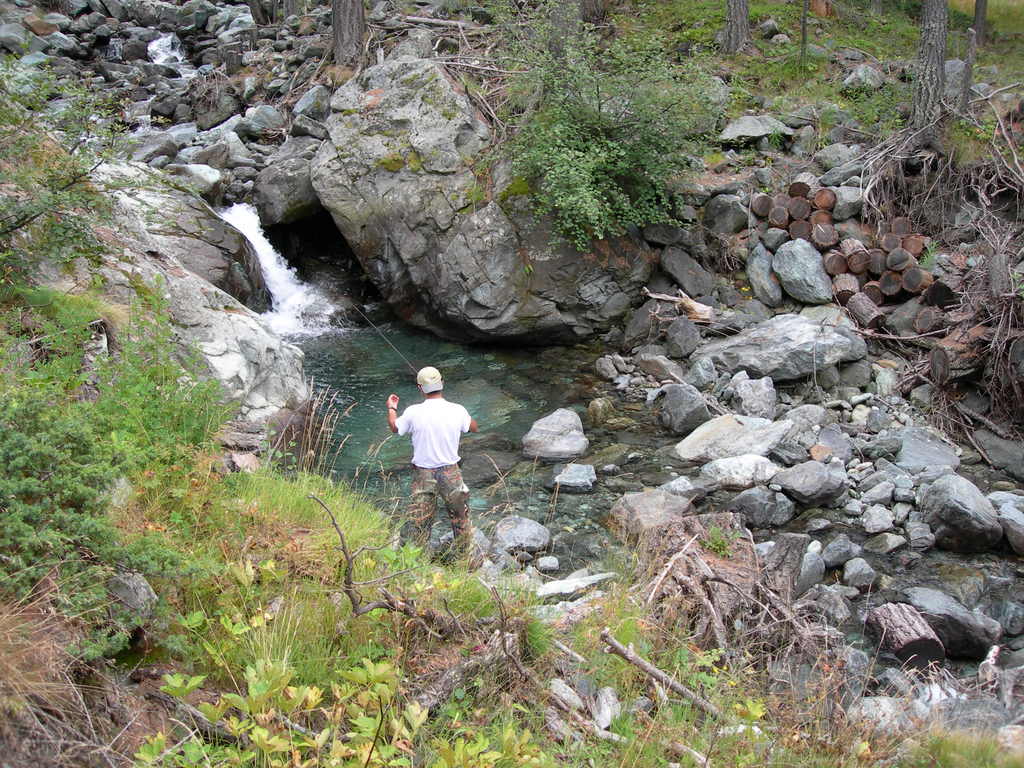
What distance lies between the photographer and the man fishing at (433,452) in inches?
257

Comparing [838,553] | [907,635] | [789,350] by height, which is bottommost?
[838,553]

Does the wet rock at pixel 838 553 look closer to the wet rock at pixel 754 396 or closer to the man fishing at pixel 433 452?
the wet rock at pixel 754 396

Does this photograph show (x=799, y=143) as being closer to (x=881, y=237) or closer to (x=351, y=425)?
(x=881, y=237)

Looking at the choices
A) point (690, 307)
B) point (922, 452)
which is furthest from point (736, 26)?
point (922, 452)

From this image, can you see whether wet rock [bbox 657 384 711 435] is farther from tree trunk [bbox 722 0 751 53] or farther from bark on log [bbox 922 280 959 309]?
tree trunk [bbox 722 0 751 53]

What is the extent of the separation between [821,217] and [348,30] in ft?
32.2

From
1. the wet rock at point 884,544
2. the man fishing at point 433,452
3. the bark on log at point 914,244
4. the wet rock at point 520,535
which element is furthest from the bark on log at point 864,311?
the man fishing at point 433,452

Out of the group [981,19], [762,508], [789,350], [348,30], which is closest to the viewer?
[762,508]

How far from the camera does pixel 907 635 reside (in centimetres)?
589

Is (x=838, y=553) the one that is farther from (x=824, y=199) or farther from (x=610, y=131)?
(x=610, y=131)

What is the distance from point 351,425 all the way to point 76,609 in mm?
6734

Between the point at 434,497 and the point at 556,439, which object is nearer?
the point at 434,497

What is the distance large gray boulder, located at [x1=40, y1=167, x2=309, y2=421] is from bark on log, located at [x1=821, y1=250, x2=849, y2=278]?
7651 millimetres

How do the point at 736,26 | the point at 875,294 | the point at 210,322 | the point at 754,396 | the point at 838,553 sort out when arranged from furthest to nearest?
1. the point at 736,26
2. the point at 875,294
3. the point at 754,396
4. the point at 210,322
5. the point at 838,553
